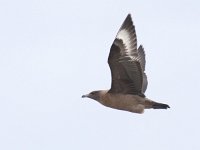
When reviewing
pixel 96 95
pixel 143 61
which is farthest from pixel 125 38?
pixel 143 61

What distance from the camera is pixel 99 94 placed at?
69.2 feet

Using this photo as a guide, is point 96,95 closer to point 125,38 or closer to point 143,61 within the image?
point 125,38

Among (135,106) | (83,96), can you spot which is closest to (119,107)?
(135,106)

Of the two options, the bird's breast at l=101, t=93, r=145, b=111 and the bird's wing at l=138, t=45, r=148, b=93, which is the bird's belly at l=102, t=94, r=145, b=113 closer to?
the bird's breast at l=101, t=93, r=145, b=111

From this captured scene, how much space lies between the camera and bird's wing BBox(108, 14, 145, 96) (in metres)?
20.2

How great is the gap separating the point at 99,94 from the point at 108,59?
3.91 feet

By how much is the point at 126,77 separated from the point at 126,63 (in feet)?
1.27

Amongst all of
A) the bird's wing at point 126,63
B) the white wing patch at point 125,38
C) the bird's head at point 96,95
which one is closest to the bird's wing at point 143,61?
the bird's head at point 96,95

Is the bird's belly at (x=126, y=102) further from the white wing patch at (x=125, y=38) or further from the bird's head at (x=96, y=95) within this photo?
the white wing patch at (x=125, y=38)

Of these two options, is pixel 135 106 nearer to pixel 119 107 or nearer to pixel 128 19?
pixel 119 107

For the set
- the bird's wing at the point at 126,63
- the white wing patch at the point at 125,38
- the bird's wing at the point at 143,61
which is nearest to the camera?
the bird's wing at the point at 126,63

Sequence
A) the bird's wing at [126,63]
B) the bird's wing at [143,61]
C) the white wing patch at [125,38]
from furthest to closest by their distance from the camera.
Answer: the bird's wing at [143,61]
the white wing patch at [125,38]
the bird's wing at [126,63]

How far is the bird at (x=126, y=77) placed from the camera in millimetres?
20234

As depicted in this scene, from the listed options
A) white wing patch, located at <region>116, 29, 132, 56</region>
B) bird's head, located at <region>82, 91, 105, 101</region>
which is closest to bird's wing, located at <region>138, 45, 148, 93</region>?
bird's head, located at <region>82, 91, 105, 101</region>
